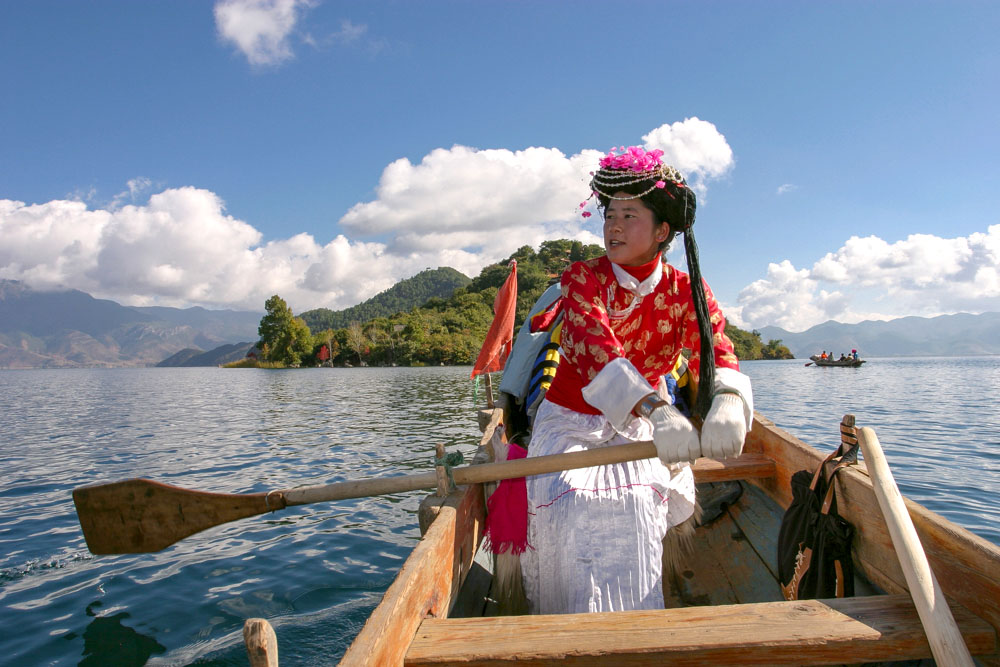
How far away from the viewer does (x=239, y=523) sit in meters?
6.19

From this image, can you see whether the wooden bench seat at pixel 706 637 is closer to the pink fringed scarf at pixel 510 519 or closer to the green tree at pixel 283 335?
the pink fringed scarf at pixel 510 519

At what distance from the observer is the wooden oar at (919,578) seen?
149cm

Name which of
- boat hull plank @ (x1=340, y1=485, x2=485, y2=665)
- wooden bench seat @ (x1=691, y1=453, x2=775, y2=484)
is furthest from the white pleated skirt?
wooden bench seat @ (x1=691, y1=453, x2=775, y2=484)

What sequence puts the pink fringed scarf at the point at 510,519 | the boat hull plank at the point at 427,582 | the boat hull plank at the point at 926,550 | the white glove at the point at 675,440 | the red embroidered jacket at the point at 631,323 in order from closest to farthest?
the boat hull plank at the point at 427,582 < the boat hull plank at the point at 926,550 < the white glove at the point at 675,440 < the pink fringed scarf at the point at 510,519 < the red embroidered jacket at the point at 631,323

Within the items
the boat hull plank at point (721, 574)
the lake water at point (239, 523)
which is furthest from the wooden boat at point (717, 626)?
the lake water at point (239, 523)

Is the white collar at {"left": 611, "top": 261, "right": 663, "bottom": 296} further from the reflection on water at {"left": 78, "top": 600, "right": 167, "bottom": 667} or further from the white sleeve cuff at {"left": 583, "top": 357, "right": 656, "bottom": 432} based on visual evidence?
the reflection on water at {"left": 78, "top": 600, "right": 167, "bottom": 667}

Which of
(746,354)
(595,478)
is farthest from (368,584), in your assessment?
(746,354)

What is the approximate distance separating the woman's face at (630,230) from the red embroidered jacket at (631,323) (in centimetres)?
15

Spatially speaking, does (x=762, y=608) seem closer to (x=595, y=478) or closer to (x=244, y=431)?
(x=595, y=478)

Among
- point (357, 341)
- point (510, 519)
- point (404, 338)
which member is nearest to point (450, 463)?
point (510, 519)

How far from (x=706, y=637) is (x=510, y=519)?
0.95 meters

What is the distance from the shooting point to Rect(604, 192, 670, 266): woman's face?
2508 mm

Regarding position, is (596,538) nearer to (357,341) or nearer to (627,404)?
(627,404)

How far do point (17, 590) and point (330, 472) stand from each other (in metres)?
4.39
